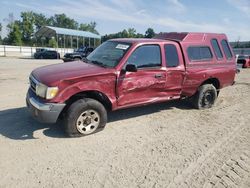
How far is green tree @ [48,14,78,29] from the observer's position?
406 ft

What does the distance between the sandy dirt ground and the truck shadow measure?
2 cm

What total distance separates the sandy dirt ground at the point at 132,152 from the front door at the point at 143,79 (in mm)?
622

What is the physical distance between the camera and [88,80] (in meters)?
4.73

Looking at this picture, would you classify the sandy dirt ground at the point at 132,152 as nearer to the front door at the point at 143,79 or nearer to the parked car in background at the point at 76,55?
the front door at the point at 143,79

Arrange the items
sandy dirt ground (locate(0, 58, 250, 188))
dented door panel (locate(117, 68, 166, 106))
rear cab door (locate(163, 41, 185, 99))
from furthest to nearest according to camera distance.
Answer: rear cab door (locate(163, 41, 185, 99)), dented door panel (locate(117, 68, 166, 106)), sandy dirt ground (locate(0, 58, 250, 188))

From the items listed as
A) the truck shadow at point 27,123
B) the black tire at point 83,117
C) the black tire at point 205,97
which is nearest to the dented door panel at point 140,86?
the black tire at point 83,117

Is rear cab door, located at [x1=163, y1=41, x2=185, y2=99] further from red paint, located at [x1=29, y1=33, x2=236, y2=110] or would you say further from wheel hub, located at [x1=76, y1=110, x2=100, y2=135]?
wheel hub, located at [x1=76, y1=110, x2=100, y2=135]

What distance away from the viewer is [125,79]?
516 centimetres

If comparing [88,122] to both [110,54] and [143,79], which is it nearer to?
[143,79]

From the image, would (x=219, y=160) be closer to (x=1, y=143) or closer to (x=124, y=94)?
(x=124, y=94)

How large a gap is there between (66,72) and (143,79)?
1.65 meters

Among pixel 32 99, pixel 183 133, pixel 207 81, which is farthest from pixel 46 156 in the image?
pixel 207 81

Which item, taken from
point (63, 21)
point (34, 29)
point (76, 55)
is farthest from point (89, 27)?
point (76, 55)

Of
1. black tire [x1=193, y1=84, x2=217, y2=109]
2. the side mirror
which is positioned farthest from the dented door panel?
black tire [x1=193, y1=84, x2=217, y2=109]
